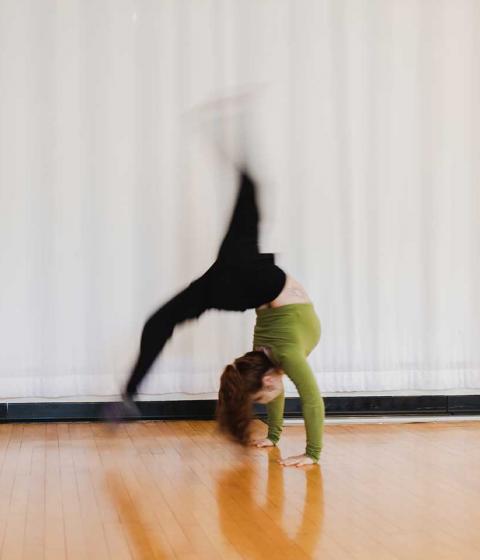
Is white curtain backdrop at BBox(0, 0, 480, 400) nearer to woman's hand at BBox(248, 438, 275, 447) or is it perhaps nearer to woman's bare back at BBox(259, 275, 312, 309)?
woman's hand at BBox(248, 438, 275, 447)

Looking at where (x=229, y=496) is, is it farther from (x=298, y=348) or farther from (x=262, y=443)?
(x=262, y=443)

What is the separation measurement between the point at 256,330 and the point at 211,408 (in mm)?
899

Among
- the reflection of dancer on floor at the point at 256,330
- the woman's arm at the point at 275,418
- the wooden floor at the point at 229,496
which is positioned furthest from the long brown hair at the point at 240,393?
the woman's arm at the point at 275,418

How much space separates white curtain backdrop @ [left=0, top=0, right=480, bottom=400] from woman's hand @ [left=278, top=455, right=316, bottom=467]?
1045 mm

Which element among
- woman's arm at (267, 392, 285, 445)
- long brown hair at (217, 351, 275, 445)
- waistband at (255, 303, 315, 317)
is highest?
waistband at (255, 303, 315, 317)

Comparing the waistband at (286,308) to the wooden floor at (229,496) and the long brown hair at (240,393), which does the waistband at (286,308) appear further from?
the wooden floor at (229,496)

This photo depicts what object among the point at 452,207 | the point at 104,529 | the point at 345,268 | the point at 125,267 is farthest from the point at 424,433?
→ the point at 104,529

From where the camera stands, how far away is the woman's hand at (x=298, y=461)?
345 centimetres

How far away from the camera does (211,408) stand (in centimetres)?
454

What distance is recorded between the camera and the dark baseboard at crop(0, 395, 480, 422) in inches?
173

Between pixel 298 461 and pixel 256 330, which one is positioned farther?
pixel 256 330

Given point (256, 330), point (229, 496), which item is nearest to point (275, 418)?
point (256, 330)

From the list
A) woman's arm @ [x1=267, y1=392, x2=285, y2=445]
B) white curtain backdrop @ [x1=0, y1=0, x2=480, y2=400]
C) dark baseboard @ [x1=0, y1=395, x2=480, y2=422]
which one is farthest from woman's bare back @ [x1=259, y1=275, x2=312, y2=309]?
dark baseboard @ [x1=0, y1=395, x2=480, y2=422]

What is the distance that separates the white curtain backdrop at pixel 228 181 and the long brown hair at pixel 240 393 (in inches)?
39.4
